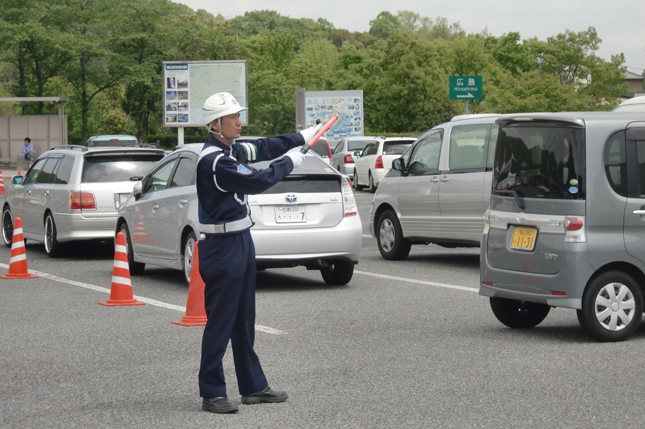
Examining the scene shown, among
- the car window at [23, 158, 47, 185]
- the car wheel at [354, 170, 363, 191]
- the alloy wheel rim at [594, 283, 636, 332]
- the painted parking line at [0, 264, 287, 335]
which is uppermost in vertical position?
the car window at [23, 158, 47, 185]

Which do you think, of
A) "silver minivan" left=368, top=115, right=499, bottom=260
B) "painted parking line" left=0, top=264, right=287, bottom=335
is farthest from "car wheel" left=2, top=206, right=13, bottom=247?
"silver minivan" left=368, top=115, right=499, bottom=260

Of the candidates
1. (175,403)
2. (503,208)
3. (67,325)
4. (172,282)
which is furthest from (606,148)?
(172,282)

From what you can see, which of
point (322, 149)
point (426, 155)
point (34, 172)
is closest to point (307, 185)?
point (426, 155)

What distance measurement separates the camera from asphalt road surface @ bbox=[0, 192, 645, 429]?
5371 mm

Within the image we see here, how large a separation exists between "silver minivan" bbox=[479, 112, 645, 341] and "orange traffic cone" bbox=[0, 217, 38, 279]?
6.85 m

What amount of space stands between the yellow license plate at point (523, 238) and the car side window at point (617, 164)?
73 centimetres

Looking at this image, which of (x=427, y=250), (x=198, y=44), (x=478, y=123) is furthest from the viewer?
(x=198, y=44)

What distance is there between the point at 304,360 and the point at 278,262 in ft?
12.1

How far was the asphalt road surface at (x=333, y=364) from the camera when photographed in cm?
537

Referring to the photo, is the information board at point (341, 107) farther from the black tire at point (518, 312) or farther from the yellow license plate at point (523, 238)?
the yellow license plate at point (523, 238)

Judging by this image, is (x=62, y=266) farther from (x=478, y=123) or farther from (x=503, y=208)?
(x=503, y=208)

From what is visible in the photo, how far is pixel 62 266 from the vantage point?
13633mm

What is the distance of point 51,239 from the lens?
48.8 feet

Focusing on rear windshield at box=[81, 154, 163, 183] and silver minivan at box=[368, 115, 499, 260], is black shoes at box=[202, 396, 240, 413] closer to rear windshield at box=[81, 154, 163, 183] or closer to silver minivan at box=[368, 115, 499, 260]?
silver minivan at box=[368, 115, 499, 260]
